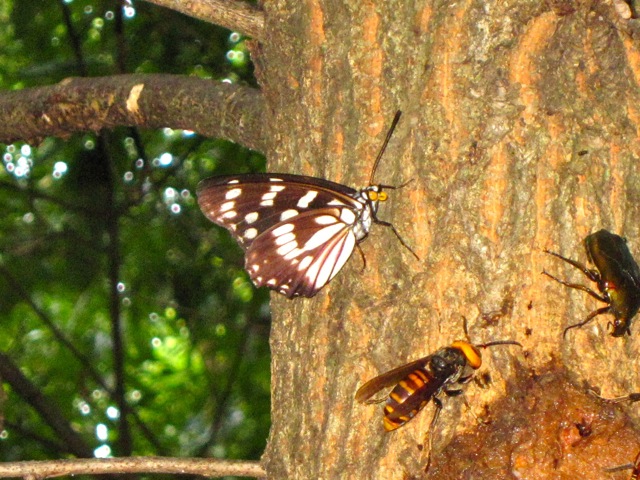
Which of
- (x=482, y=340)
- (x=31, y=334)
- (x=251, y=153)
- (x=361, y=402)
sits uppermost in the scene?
(x=251, y=153)

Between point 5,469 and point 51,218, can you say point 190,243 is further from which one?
point 5,469

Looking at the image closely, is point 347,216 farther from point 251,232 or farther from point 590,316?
point 590,316

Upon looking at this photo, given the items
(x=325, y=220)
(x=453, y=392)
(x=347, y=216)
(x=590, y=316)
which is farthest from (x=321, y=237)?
(x=590, y=316)

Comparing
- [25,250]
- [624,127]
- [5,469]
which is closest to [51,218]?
Answer: [25,250]

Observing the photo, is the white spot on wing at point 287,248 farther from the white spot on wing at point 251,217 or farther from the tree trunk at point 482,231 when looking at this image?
the tree trunk at point 482,231

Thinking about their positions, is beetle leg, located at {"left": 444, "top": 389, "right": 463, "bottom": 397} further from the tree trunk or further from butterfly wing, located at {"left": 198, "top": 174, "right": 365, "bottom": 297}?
butterfly wing, located at {"left": 198, "top": 174, "right": 365, "bottom": 297}

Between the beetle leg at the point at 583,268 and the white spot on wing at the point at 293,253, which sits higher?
the beetle leg at the point at 583,268

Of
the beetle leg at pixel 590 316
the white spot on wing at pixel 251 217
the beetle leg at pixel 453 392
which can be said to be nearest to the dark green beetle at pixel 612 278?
the beetle leg at pixel 590 316
